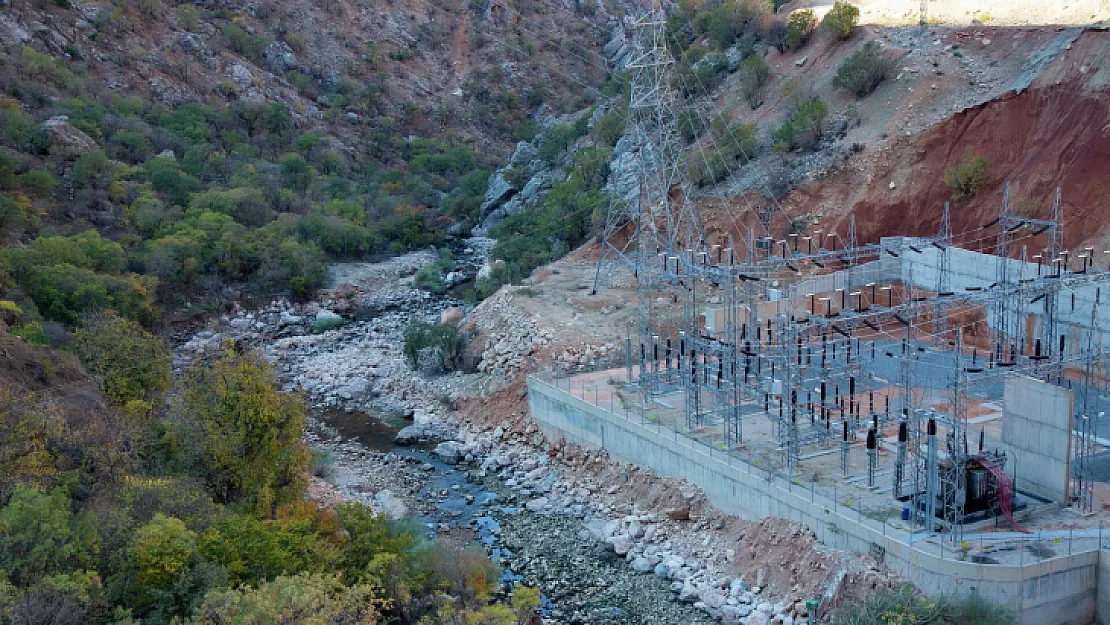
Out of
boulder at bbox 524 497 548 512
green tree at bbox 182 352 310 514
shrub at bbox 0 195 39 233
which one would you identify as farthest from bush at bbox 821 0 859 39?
shrub at bbox 0 195 39 233

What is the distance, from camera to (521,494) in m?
28.6

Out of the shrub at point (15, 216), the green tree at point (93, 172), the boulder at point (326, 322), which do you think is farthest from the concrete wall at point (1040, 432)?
the green tree at point (93, 172)

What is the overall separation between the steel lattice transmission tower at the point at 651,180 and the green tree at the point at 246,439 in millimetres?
11669

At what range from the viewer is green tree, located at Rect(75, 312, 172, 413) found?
29.1 metres

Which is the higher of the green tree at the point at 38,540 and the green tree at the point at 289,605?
the green tree at the point at 38,540

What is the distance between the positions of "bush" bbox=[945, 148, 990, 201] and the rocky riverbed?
49.4 feet

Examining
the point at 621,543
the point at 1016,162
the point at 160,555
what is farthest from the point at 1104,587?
the point at 1016,162

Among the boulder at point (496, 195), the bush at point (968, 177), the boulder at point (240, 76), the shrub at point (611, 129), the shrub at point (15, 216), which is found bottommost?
the boulder at point (496, 195)

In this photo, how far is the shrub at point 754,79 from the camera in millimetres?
50531

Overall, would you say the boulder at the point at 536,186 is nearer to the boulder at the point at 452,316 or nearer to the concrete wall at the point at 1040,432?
the boulder at the point at 452,316

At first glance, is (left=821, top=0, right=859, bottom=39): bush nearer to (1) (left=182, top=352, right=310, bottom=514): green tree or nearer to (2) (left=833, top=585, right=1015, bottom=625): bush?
(1) (left=182, top=352, right=310, bottom=514): green tree

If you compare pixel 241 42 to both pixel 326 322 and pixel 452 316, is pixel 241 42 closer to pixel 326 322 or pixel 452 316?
pixel 326 322

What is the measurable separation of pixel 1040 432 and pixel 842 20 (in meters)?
31.2

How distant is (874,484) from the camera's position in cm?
2266
